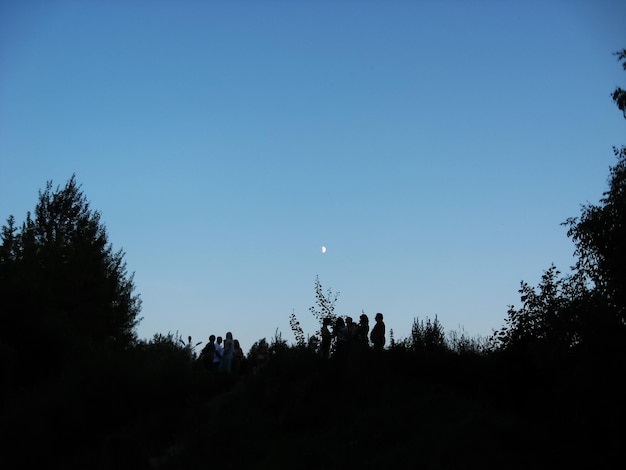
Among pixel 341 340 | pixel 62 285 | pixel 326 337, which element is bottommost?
pixel 341 340

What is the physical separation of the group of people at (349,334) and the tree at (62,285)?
10.7 meters

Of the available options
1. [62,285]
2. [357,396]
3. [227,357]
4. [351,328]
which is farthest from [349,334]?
[62,285]

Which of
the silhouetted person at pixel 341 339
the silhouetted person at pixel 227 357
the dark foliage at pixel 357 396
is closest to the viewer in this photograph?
the dark foliage at pixel 357 396

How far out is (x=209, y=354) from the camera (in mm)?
23734

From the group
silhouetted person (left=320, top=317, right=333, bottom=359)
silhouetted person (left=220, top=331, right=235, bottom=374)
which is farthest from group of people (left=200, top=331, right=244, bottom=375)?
silhouetted person (left=320, top=317, right=333, bottom=359)

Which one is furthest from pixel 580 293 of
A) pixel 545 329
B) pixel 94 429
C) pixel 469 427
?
pixel 94 429

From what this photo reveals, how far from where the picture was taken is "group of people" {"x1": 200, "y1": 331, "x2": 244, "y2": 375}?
74.8 feet

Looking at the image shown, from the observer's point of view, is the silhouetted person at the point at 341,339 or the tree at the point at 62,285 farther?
the tree at the point at 62,285

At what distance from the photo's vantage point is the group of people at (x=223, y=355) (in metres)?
22.8

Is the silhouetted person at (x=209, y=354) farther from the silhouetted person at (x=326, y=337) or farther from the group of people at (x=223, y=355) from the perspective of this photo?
the silhouetted person at (x=326, y=337)

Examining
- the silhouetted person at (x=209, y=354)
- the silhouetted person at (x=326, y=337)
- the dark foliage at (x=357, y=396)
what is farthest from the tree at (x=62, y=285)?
the silhouetted person at (x=326, y=337)

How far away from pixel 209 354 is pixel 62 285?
11.7m

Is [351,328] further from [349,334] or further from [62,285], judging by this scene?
[62,285]

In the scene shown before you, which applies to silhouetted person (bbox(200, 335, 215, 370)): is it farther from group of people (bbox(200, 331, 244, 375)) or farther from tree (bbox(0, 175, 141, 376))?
tree (bbox(0, 175, 141, 376))
